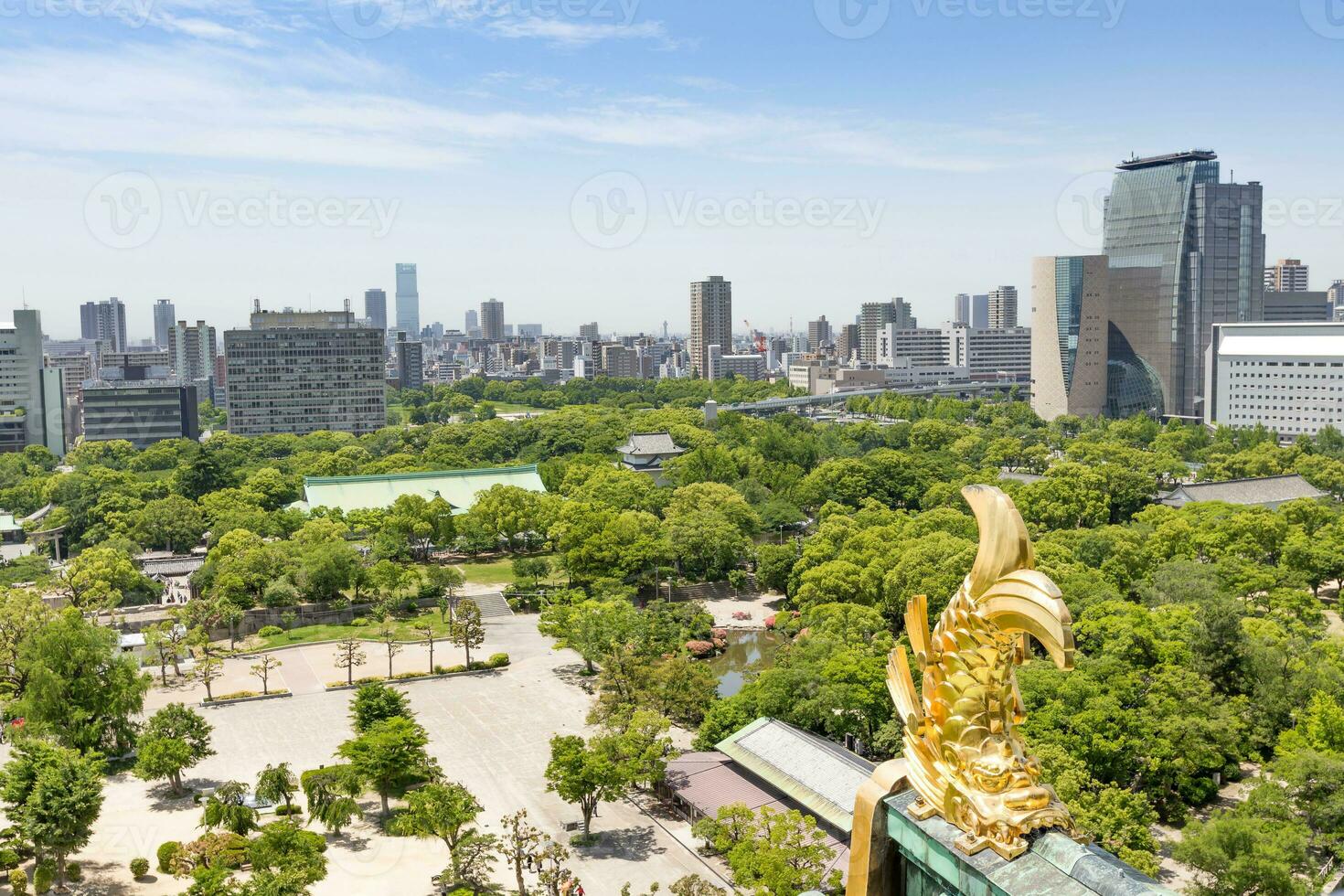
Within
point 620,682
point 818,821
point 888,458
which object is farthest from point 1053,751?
point 888,458

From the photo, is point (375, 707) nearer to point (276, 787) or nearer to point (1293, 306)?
point (276, 787)

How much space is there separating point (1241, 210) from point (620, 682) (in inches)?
3097

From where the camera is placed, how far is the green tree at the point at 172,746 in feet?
77.4

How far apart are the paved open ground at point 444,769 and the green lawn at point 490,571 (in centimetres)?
843

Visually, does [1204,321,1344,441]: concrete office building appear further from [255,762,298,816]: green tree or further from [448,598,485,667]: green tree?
[255,762,298,816]: green tree

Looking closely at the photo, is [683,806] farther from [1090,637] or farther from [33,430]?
[33,430]

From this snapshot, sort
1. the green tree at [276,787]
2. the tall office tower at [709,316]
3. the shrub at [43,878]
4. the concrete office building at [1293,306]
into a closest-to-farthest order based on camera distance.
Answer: the shrub at [43,878] → the green tree at [276,787] → the concrete office building at [1293,306] → the tall office tower at [709,316]

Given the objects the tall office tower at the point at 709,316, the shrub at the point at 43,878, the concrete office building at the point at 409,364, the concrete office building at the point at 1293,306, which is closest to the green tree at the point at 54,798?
the shrub at the point at 43,878

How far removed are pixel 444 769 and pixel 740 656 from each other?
1286 centimetres

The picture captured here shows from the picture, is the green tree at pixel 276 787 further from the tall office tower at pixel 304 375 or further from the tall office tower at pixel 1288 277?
the tall office tower at pixel 1288 277

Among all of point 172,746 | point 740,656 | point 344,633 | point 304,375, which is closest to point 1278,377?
point 740,656

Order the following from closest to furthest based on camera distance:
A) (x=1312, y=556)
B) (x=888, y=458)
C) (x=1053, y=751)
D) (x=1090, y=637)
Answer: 1. (x=1053, y=751)
2. (x=1090, y=637)
3. (x=1312, y=556)
4. (x=888, y=458)

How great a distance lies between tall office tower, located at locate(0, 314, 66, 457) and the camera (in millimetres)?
78625

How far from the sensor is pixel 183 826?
2266cm
